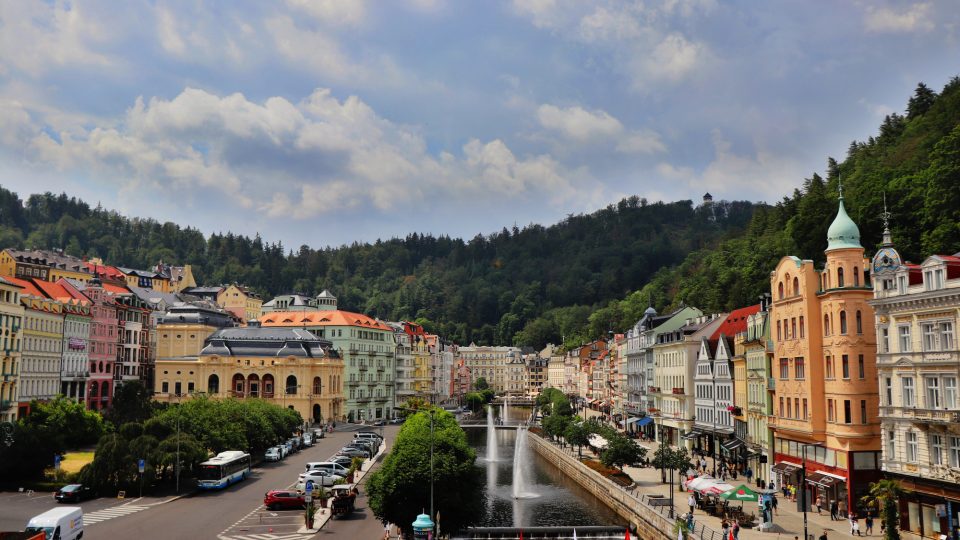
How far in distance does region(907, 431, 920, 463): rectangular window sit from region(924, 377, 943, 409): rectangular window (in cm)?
201

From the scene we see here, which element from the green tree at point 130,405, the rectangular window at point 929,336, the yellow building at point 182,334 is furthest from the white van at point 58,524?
the yellow building at point 182,334

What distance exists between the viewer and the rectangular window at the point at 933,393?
126ft

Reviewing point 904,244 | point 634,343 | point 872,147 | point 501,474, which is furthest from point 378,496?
point 872,147

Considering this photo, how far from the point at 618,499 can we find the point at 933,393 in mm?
23062

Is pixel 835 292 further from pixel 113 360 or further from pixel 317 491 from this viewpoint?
Result: pixel 113 360

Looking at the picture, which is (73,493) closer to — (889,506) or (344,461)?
(344,461)

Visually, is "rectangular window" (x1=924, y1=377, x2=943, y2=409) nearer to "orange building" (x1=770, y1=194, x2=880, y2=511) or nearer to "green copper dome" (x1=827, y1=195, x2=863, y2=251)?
"orange building" (x1=770, y1=194, x2=880, y2=511)

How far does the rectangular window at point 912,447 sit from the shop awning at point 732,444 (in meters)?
23.9

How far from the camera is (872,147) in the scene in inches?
4505

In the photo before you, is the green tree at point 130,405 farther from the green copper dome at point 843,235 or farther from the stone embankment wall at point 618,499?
the green copper dome at point 843,235

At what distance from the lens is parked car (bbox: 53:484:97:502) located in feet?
165

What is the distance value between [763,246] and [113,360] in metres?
86.1

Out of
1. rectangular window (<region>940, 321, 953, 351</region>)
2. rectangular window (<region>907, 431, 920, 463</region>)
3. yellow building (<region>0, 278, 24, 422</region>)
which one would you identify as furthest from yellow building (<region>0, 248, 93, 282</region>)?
rectangular window (<region>940, 321, 953, 351</region>)

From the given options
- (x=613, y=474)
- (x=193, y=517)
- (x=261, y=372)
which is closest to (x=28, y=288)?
(x=261, y=372)
